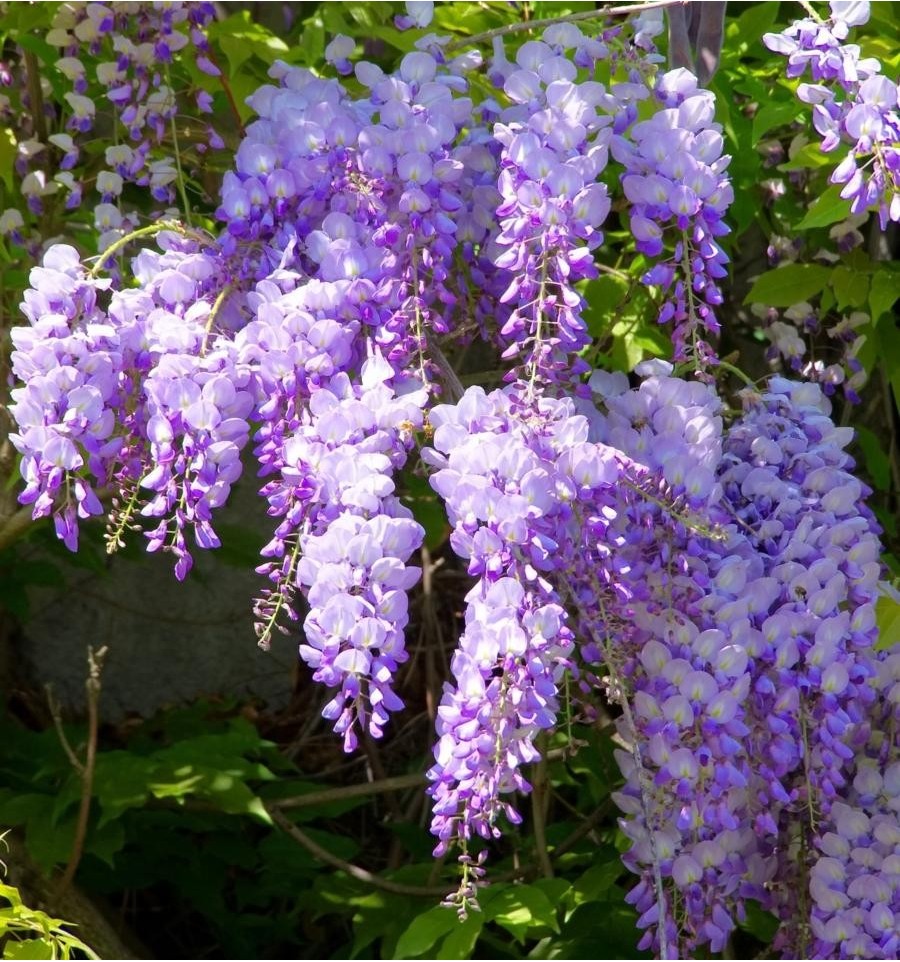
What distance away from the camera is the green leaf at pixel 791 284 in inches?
74.9

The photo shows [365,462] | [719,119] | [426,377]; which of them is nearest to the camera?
[365,462]

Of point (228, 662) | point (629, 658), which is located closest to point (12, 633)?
point (228, 662)

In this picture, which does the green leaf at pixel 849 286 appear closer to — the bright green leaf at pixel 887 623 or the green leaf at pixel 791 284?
the green leaf at pixel 791 284

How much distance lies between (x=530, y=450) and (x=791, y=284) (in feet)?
2.61

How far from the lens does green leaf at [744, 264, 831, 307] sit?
1903 mm

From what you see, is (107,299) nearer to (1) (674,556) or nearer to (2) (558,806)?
(1) (674,556)

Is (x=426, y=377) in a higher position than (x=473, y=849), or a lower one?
higher

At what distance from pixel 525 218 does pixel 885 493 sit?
1168mm

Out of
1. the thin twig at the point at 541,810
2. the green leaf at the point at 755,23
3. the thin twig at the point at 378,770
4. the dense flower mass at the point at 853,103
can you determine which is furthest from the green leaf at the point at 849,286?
the thin twig at the point at 378,770

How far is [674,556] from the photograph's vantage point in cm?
138

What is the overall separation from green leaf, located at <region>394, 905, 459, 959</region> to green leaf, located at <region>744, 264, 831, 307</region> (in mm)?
854

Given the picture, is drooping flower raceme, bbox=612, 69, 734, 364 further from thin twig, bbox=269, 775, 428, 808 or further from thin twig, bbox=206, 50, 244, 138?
thin twig, bbox=269, 775, 428, 808

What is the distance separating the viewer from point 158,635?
9.89ft

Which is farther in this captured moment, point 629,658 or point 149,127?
point 149,127
